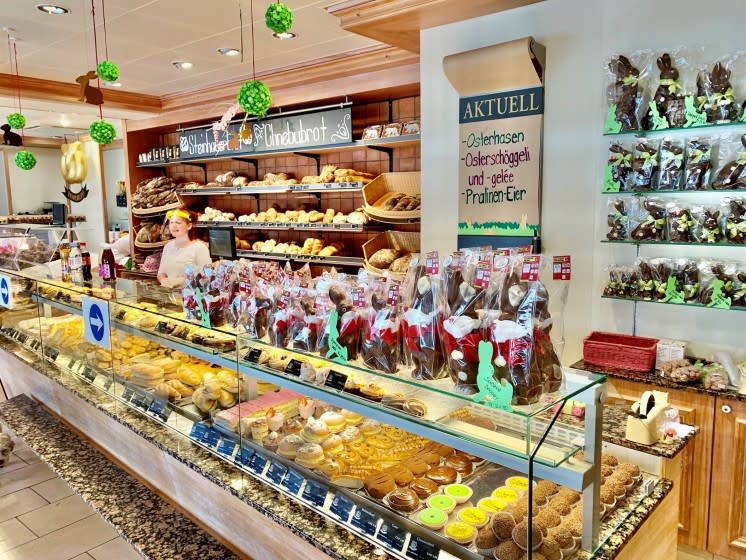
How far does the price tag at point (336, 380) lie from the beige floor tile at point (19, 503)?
2297 millimetres

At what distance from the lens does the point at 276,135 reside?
16.9 feet

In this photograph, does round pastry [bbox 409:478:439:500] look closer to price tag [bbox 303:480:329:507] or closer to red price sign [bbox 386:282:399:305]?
price tag [bbox 303:480:329:507]

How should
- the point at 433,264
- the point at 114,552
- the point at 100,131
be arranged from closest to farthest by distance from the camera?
the point at 433,264 < the point at 114,552 < the point at 100,131

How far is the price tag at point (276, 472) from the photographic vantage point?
164 centimetres

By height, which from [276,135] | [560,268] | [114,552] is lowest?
[114,552]

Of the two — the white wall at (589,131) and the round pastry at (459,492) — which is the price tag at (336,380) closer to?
the round pastry at (459,492)

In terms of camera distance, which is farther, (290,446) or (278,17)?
(278,17)

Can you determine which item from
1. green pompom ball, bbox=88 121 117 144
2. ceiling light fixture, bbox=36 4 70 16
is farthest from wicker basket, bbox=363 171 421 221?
ceiling light fixture, bbox=36 4 70 16

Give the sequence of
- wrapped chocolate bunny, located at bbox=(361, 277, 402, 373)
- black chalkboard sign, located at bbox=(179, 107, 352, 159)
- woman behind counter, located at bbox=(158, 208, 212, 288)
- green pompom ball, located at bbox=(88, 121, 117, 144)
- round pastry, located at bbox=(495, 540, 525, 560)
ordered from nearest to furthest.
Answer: round pastry, located at bbox=(495, 540, 525, 560)
wrapped chocolate bunny, located at bbox=(361, 277, 402, 373)
green pompom ball, located at bbox=(88, 121, 117, 144)
woman behind counter, located at bbox=(158, 208, 212, 288)
black chalkboard sign, located at bbox=(179, 107, 352, 159)

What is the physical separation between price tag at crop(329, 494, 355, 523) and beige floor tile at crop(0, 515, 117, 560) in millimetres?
1708

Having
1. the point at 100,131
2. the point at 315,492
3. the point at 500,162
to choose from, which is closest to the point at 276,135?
the point at 100,131

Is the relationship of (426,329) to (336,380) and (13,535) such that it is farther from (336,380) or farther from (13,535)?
(13,535)

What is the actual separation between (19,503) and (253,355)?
6.89ft

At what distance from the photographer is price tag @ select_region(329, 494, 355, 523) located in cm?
143
